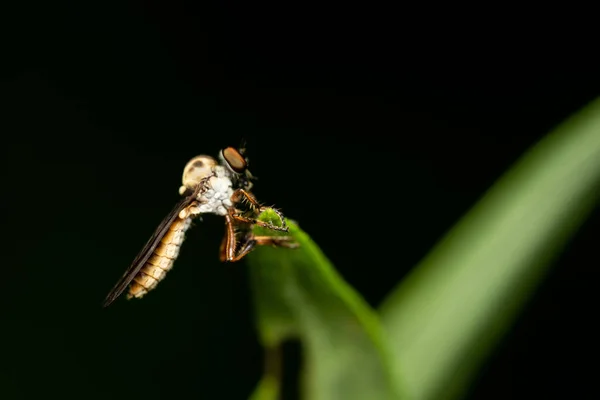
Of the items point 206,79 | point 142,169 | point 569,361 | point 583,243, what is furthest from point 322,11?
point 569,361

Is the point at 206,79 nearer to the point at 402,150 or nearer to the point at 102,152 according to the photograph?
the point at 102,152

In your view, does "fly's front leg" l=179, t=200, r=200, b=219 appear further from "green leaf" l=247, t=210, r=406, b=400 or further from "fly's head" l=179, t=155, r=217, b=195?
"green leaf" l=247, t=210, r=406, b=400

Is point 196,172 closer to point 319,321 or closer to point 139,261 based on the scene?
point 139,261

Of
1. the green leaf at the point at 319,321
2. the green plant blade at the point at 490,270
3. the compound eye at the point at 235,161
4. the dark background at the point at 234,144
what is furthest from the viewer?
the dark background at the point at 234,144

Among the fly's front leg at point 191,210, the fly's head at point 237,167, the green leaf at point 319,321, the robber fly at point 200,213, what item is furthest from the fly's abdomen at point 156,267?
the green leaf at point 319,321

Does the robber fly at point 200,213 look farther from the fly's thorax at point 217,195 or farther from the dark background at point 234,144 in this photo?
the dark background at point 234,144
